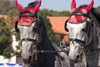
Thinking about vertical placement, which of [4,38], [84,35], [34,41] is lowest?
[4,38]

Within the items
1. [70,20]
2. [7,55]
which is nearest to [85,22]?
[70,20]

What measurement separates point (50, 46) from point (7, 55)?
19826mm

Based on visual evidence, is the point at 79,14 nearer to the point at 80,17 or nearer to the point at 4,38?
the point at 80,17

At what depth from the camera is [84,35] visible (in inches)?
201

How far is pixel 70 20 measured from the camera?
206 inches

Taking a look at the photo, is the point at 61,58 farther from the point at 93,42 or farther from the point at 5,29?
the point at 5,29

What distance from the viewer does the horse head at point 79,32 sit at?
5.04m

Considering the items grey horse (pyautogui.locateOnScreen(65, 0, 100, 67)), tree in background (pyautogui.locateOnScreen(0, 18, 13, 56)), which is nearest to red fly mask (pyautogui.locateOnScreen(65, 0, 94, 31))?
grey horse (pyautogui.locateOnScreen(65, 0, 100, 67))

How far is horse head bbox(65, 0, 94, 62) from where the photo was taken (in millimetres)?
5039

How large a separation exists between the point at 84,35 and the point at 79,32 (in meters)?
0.13

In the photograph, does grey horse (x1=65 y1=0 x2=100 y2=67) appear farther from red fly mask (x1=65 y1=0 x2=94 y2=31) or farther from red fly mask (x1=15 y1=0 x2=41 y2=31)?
red fly mask (x1=15 y1=0 x2=41 y2=31)

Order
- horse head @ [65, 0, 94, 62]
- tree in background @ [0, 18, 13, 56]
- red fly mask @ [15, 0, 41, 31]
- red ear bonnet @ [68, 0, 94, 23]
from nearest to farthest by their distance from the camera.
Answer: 1. horse head @ [65, 0, 94, 62]
2. red ear bonnet @ [68, 0, 94, 23]
3. red fly mask @ [15, 0, 41, 31]
4. tree in background @ [0, 18, 13, 56]

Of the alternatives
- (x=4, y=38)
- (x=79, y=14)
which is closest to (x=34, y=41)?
(x=79, y=14)

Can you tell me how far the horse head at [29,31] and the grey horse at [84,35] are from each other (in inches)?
35.9
